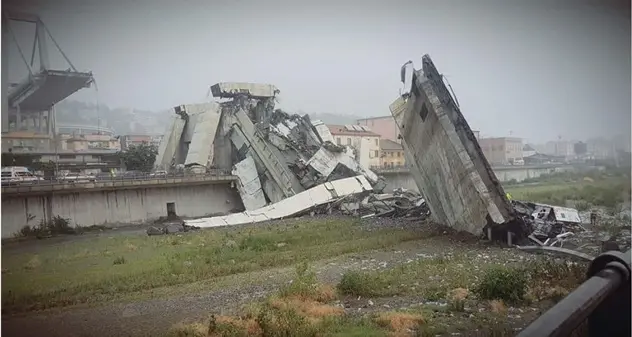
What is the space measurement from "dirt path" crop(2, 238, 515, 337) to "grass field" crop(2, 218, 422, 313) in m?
0.08

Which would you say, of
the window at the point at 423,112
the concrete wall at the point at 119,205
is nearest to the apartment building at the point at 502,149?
the window at the point at 423,112

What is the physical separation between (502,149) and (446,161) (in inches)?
61.1

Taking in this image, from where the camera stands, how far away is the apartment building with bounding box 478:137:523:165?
13.3 feet

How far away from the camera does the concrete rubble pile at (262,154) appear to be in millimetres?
3723

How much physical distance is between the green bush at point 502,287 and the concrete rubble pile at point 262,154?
6.45 feet

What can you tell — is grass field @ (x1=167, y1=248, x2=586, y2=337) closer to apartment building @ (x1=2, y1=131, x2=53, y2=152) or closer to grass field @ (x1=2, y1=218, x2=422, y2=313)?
grass field @ (x1=2, y1=218, x2=422, y2=313)

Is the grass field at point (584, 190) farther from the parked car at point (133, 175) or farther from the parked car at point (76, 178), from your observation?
the parked car at point (76, 178)

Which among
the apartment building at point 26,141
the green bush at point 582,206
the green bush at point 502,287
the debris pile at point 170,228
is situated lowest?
the green bush at point 502,287

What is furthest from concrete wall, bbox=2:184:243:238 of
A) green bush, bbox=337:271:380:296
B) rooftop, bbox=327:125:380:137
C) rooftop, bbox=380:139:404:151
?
rooftop, bbox=380:139:404:151

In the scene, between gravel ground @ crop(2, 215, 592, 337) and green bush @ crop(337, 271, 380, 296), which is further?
green bush @ crop(337, 271, 380, 296)

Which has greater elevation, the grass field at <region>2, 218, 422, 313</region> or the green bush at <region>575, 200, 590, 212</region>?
the green bush at <region>575, 200, 590, 212</region>

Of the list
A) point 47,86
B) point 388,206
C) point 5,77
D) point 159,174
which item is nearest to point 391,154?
point 388,206

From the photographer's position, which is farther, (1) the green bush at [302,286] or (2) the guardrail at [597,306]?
(1) the green bush at [302,286]

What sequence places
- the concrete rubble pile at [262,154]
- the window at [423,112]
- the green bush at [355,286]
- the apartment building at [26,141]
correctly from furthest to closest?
the window at [423,112] → the concrete rubble pile at [262,154] → the green bush at [355,286] → the apartment building at [26,141]
